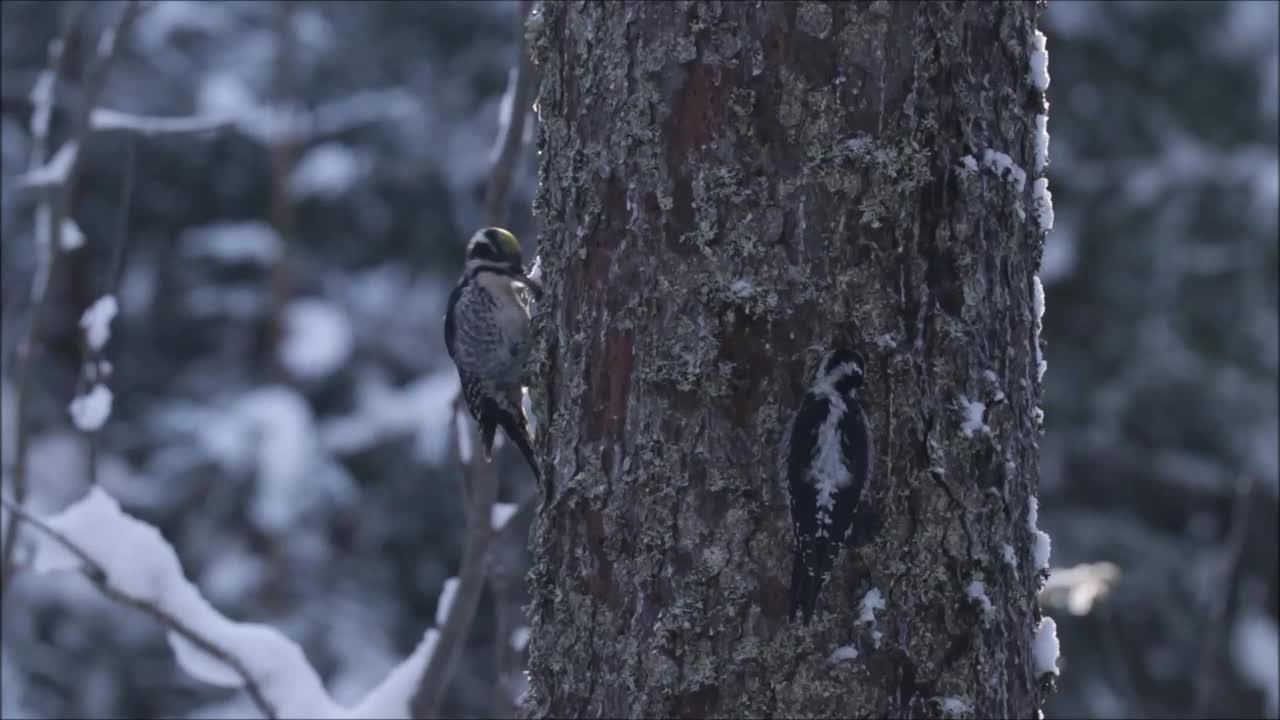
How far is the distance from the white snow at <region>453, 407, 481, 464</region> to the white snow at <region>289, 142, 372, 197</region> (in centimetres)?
630

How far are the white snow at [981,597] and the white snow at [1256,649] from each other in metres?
8.11

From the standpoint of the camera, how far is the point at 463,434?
11.5 ft

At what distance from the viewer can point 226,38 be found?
11102 mm

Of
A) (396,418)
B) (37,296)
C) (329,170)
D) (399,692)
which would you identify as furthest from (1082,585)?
(396,418)

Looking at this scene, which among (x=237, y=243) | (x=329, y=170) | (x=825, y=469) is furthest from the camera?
(x=237, y=243)

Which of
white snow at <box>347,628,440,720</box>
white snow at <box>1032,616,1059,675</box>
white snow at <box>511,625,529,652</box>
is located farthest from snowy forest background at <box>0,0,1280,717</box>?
white snow at <box>1032,616,1059,675</box>

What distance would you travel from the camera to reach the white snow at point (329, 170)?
32.7 ft

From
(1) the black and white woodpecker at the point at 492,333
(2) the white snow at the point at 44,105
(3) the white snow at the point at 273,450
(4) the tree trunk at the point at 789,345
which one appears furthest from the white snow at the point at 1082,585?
(3) the white snow at the point at 273,450

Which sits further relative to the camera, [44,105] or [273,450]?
[273,450]

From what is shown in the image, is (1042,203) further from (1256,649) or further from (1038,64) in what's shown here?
(1256,649)

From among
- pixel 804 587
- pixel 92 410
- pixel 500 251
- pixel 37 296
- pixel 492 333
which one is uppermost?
pixel 500 251

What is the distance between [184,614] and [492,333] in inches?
37.9

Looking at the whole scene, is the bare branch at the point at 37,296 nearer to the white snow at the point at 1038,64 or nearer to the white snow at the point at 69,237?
the white snow at the point at 69,237

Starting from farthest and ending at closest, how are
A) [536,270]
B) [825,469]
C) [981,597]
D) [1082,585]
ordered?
1. [1082,585]
2. [536,270]
3. [981,597]
4. [825,469]
